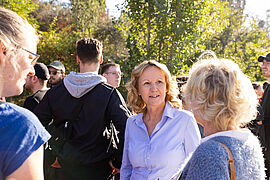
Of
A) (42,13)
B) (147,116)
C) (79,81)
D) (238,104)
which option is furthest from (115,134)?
(42,13)

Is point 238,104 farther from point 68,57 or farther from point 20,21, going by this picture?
point 68,57

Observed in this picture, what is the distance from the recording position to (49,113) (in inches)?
121

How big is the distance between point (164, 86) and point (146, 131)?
588 mm

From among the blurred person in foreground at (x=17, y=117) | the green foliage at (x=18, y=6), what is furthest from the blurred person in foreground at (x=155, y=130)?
the green foliage at (x=18, y=6)

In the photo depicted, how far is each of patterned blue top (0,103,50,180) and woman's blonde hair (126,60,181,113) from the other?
Result: 1.91 m

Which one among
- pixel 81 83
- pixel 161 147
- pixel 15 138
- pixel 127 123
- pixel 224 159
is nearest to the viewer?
pixel 15 138

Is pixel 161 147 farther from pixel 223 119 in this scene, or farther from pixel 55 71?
pixel 55 71

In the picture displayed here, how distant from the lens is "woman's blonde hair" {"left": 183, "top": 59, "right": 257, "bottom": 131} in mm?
1563

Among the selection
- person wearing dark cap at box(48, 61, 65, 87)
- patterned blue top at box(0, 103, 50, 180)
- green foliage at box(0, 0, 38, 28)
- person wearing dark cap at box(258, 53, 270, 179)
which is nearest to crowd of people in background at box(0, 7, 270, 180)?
patterned blue top at box(0, 103, 50, 180)

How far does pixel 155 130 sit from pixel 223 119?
107 cm

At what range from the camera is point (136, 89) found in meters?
3.11

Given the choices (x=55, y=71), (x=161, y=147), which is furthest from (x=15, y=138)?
(x=55, y=71)

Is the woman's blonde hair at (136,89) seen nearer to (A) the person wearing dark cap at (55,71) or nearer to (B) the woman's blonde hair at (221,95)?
(B) the woman's blonde hair at (221,95)

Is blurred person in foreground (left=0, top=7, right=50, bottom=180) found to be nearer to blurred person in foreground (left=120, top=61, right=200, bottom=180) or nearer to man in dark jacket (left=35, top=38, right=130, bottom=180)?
blurred person in foreground (left=120, top=61, right=200, bottom=180)
